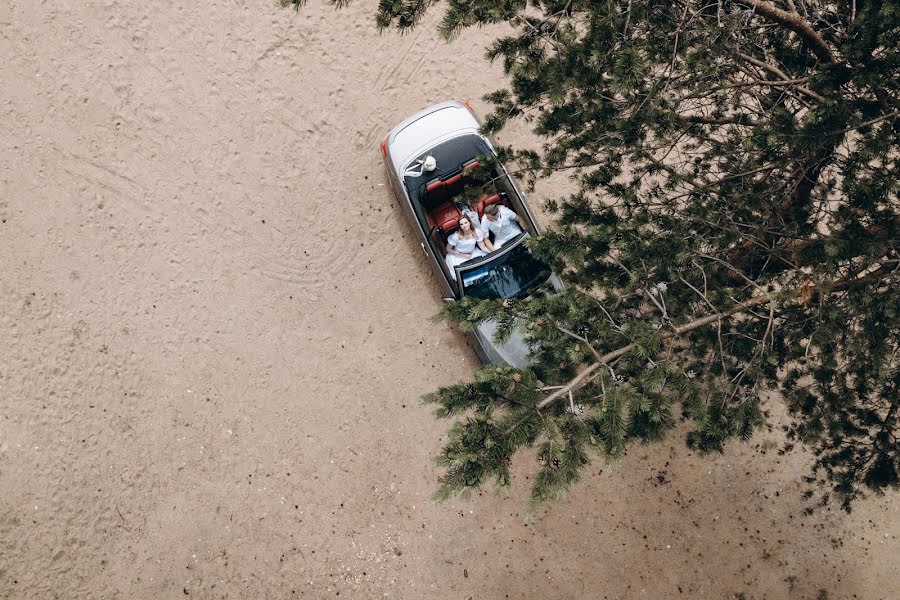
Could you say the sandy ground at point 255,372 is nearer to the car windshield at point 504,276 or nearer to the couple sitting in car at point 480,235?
the couple sitting in car at point 480,235

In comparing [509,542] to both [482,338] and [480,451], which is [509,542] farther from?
[480,451]

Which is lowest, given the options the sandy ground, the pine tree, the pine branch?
the sandy ground

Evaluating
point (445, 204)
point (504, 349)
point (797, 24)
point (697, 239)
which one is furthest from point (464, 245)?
point (797, 24)

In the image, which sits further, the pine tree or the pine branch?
the pine branch

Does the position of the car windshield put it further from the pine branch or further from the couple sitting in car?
the pine branch

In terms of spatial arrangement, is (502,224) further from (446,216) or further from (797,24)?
(797,24)

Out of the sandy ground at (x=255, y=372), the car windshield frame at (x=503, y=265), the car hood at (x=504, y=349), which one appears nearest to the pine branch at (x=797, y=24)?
the car windshield frame at (x=503, y=265)

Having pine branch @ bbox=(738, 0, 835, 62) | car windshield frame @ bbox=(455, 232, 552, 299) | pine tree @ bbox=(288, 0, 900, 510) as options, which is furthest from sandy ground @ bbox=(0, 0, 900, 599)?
pine branch @ bbox=(738, 0, 835, 62)
